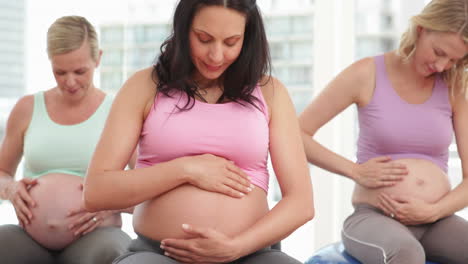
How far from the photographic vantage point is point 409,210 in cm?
180

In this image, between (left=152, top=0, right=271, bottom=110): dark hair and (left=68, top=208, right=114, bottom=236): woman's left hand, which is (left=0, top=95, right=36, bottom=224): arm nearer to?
(left=68, top=208, right=114, bottom=236): woman's left hand

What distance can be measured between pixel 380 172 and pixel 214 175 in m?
0.68

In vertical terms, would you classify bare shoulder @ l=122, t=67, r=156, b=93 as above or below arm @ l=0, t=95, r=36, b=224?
above

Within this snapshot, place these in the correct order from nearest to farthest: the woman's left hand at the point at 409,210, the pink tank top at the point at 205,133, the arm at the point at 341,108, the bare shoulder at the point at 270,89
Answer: the pink tank top at the point at 205,133 < the bare shoulder at the point at 270,89 < the woman's left hand at the point at 409,210 < the arm at the point at 341,108

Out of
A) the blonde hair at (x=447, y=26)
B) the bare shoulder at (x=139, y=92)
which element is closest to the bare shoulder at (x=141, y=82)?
the bare shoulder at (x=139, y=92)

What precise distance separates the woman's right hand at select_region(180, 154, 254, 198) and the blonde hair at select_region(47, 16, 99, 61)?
768 mm

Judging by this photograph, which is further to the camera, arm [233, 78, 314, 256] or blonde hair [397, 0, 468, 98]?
blonde hair [397, 0, 468, 98]

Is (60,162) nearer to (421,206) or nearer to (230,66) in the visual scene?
(230,66)

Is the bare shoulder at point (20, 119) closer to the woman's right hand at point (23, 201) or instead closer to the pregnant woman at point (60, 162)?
the pregnant woman at point (60, 162)

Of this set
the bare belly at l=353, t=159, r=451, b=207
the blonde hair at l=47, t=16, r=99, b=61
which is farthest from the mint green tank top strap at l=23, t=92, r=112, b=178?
the bare belly at l=353, t=159, r=451, b=207

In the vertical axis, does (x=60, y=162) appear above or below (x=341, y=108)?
below

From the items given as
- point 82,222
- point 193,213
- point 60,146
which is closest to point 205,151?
point 193,213

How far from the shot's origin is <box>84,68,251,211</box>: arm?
1400mm

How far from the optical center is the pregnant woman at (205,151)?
1400mm
